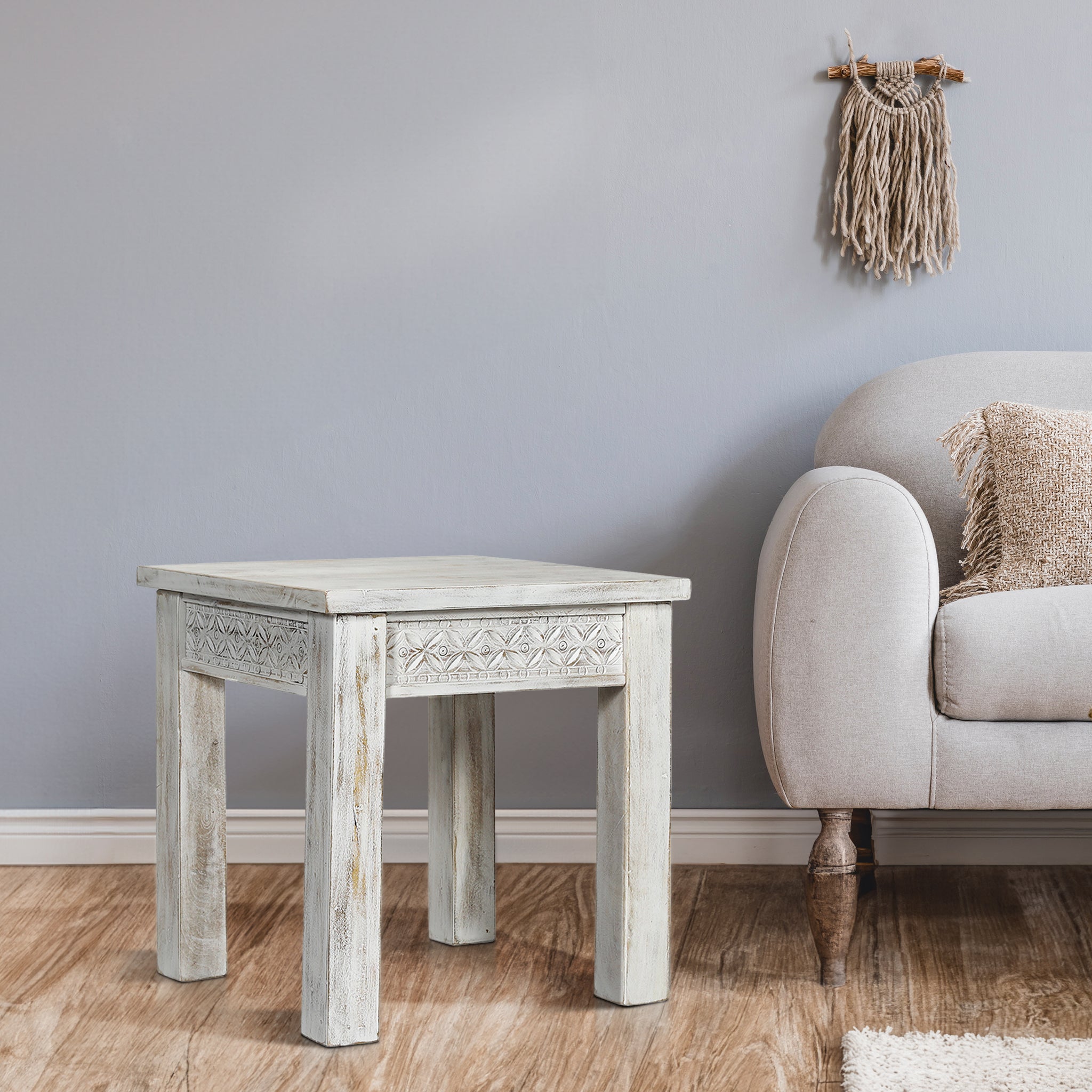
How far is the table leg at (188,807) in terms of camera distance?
140 cm

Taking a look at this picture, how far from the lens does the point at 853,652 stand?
4.49ft

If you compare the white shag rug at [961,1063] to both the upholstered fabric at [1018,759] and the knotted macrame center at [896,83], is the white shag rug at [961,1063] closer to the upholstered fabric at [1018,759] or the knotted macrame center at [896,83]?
the upholstered fabric at [1018,759]

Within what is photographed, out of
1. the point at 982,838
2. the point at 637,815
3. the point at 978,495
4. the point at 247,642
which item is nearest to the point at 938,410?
the point at 978,495

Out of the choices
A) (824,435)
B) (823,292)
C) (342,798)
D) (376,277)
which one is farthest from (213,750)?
(823,292)

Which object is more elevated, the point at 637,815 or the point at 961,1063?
the point at 637,815

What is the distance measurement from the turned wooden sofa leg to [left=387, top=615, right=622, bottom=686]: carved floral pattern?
31 centimetres

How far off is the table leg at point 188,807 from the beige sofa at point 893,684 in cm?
62

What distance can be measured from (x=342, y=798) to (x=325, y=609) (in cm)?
18

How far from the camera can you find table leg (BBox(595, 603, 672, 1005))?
133 cm

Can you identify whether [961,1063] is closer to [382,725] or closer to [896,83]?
[382,725]

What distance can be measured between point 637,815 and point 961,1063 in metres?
0.38

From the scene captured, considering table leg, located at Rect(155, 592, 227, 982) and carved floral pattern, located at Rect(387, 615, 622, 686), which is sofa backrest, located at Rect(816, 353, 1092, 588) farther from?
table leg, located at Rect(155, 592, 227, 982)

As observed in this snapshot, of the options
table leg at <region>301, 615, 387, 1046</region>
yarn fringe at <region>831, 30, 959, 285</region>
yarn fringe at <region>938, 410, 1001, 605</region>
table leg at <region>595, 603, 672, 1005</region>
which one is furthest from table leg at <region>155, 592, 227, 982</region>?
yarn fringe at <region>831, 30, 959, 285</region>

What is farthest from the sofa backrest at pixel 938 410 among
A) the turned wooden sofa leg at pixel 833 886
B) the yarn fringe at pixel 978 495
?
the turned wooden sofa leg at pixel 833 886
